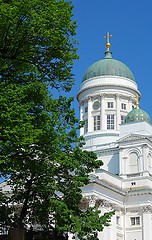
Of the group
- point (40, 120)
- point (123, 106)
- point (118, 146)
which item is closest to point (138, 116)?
point (118, 146)

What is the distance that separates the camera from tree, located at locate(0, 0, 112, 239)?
2028cm

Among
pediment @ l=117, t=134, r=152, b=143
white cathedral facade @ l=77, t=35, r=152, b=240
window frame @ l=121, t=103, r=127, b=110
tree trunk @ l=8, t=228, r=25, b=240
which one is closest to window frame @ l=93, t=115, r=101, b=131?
white cathedral facade @ l=77, t=35, r=152, b=240

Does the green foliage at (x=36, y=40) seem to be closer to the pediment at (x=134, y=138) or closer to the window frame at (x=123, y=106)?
the pediment at (x=134, y=138)

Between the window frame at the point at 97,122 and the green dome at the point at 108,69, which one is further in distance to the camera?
the green dome at the point at 108,69

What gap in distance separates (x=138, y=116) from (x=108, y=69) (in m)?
11.3

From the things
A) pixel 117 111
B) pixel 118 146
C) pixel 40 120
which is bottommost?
pixel 40 120

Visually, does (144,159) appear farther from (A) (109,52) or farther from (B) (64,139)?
(B) (64,139)

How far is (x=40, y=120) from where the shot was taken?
22438 mm

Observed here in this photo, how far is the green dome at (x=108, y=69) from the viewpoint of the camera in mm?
68750

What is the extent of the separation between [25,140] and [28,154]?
7.97 feet

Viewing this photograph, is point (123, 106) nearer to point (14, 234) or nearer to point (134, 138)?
point (134, 138)

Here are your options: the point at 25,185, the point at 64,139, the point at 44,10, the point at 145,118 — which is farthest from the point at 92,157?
the point at 145,118

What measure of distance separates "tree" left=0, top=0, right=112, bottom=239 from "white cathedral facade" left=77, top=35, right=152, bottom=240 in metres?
26.2

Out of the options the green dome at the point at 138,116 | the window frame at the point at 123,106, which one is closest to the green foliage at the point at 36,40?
the green dome at the point at 138,116
